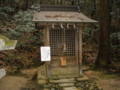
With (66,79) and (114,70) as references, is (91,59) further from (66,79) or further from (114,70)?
(66,79)

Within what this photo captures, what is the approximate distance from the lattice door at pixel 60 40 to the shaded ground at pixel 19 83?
1630 mm

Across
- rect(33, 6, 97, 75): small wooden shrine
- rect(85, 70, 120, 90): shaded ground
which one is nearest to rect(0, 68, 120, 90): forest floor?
rect(85, 70, 120, 90): shaded ground

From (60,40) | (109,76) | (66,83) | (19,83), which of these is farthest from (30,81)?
(109,76)

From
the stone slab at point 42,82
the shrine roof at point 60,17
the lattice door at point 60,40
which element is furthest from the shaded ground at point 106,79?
the shrine roof at point 60,17

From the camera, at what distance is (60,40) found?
23.9 feet

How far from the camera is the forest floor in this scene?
738 cm

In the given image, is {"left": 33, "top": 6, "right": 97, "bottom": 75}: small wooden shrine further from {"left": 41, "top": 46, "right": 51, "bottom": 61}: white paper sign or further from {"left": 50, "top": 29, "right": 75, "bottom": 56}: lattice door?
{"left": 41, "top": 46, "right": 51, "bottom": 61}: white paper sign

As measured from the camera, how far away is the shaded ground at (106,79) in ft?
24.6

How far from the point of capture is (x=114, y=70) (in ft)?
31.5

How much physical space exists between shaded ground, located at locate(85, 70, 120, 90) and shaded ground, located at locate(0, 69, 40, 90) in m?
2.74

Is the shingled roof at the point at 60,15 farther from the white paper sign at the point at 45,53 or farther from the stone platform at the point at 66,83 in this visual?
the stone platform at the point at 66,83

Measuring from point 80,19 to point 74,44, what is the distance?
108cm

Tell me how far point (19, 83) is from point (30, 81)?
48 centimetres

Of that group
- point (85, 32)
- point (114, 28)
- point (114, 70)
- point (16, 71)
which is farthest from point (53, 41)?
point (114, 28)
